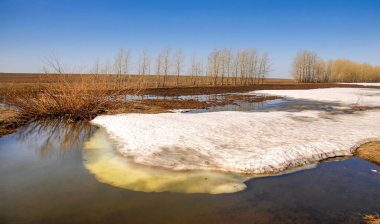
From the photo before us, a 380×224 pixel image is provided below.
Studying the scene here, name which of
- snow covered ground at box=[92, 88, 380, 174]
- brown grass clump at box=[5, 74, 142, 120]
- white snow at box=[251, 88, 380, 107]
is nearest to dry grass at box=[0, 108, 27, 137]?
brown grass clump at box=[5, 74, 142, 120]

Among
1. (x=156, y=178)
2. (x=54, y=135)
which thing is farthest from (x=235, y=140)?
(x=54, y=135)

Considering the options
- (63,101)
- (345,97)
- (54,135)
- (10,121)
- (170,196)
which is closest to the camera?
(170,196)

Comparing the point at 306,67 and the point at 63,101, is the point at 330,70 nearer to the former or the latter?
the point at 306,67

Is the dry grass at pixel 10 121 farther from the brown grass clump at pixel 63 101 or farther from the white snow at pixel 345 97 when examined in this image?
the white snow at pixel 345 97

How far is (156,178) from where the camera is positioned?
22.4ft

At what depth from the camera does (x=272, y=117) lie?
50.6ft

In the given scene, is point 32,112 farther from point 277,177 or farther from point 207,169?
point 277,177

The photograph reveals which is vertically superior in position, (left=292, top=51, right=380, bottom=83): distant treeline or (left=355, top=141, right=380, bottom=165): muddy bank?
(left=292, top=51, right=380, bottom=83): distant treeline

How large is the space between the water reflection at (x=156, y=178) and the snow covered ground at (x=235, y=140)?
0.41m

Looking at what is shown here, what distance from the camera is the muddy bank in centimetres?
867

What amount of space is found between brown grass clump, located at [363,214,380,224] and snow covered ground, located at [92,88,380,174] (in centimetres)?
264

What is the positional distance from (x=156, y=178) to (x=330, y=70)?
323 feet

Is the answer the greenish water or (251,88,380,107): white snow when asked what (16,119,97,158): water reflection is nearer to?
the greenish water

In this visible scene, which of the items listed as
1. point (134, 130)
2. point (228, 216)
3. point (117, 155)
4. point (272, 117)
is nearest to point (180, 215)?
point (228, 216)
